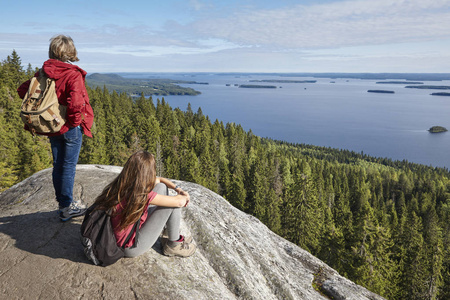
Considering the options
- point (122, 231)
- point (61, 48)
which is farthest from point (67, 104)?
point (122, 231)

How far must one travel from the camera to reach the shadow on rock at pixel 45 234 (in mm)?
5797

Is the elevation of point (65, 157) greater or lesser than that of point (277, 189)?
greater

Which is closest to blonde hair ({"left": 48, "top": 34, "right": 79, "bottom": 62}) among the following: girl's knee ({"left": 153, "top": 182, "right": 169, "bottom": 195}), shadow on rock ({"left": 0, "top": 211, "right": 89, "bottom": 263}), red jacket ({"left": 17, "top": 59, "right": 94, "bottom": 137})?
red jacket ({"left": 17, "top": 59, "right": 94, "bottom": 137})

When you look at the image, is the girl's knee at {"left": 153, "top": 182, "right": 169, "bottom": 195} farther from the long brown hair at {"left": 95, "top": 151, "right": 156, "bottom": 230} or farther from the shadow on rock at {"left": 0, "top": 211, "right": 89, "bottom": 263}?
the shadow on rock at {"left": 0, "top": 211, "right": 89, "bottom": 263}

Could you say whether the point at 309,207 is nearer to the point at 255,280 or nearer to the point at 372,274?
the point at 372,274

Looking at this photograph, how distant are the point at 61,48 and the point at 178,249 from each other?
495 centimetres

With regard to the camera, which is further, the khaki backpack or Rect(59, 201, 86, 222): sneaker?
Rect(59, 201, 86, 222): sneaker

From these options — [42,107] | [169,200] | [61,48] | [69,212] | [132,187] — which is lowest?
[69,212]

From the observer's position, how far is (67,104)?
579cm

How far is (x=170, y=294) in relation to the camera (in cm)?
528

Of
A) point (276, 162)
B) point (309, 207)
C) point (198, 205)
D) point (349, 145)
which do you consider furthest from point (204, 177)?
point (349, 145)

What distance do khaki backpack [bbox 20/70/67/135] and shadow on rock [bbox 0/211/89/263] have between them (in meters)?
2.46

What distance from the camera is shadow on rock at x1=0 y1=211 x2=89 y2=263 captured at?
19.0 ft

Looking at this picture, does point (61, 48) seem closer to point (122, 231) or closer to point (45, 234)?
point (122, 231)
